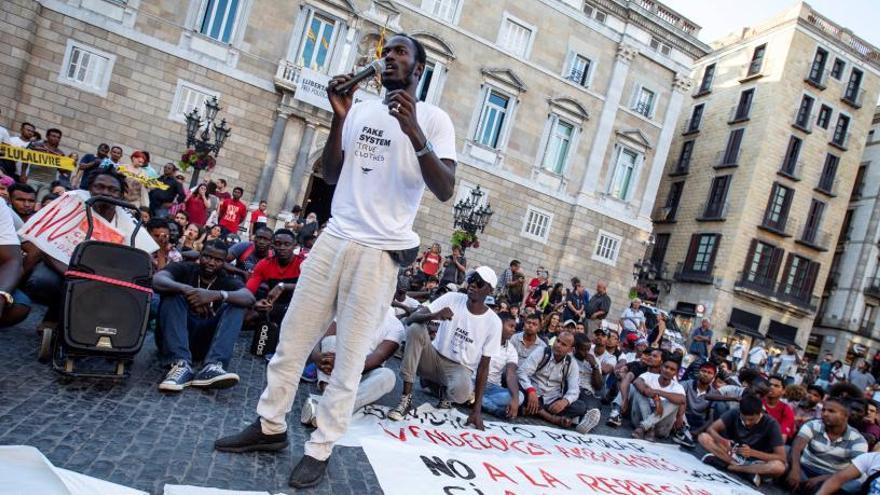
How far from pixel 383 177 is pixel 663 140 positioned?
73.0 feet

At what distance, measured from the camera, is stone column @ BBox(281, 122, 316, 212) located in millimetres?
16906

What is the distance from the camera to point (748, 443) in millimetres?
6539

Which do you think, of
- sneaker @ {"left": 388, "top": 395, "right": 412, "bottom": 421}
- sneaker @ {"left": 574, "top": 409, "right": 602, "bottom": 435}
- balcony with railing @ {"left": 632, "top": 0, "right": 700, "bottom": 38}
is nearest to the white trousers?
sneaker @ {"left": 388, "top": 395, "right": 412, "bottom": 421}

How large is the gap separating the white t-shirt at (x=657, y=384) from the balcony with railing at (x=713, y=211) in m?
22.8

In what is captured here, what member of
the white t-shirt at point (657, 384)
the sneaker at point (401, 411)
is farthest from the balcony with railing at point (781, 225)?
the sneaker at point (401, 411)

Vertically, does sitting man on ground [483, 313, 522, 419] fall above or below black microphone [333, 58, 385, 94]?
below

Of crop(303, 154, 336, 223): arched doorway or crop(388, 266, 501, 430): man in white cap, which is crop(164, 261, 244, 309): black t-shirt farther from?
crop(303, 154, 336, 223): arched doorway

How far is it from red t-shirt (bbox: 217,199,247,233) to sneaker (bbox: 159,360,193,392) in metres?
7.86

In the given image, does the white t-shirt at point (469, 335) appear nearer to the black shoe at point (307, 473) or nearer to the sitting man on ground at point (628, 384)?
the black shoe at point (307, 473)

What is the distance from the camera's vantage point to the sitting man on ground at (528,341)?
22.7ft

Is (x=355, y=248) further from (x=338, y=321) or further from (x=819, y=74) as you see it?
(x=819, y=74)

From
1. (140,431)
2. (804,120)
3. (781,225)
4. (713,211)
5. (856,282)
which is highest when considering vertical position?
(804,120)

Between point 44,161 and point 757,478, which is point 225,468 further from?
point 44,161

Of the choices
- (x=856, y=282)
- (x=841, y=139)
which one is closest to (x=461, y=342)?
(x=841, y=139)
